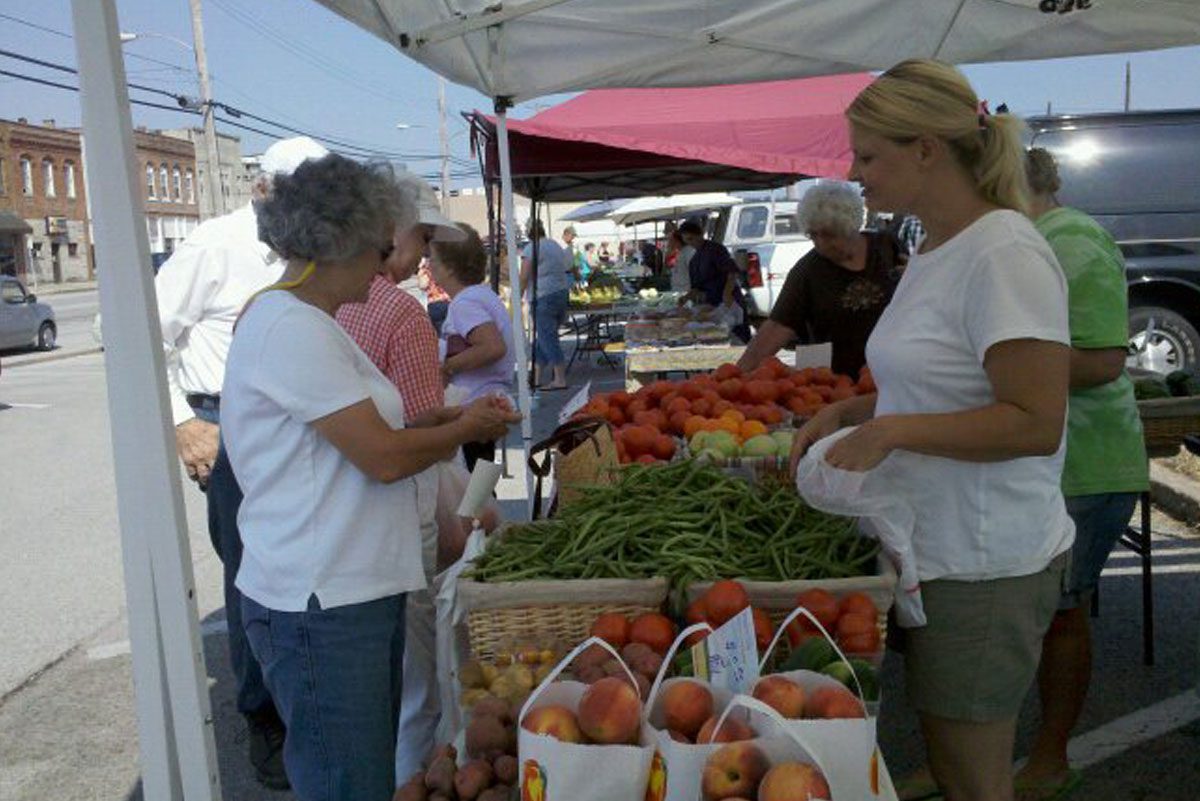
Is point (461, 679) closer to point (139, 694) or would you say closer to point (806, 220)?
point (139, 694)

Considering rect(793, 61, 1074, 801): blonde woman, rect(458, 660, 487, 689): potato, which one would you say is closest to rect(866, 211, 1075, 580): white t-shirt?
rect(793, 61, 1074, 801): blonde woman

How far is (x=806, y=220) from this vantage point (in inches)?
196

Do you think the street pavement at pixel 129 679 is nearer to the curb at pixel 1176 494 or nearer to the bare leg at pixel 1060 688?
the curb at pixel 1176 494

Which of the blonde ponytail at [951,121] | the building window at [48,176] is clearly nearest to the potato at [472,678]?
the blonde ponytail at [951,121]

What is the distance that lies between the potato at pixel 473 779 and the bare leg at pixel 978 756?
963 millimetres

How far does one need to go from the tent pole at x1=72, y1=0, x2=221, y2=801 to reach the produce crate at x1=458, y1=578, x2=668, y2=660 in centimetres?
56

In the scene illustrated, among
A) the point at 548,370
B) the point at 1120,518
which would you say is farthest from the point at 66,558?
the point at 548,370

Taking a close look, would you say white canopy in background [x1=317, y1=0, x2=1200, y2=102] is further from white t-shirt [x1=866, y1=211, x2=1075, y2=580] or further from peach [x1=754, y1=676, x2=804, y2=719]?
peach [x1=754, y1=676, x2=804, y2=719]

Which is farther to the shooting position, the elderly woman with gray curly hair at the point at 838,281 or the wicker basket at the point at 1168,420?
the elderly woman with gray curly hair at the point at 838,281

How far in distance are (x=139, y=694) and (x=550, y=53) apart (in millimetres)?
3191

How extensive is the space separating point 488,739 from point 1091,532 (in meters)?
2.05

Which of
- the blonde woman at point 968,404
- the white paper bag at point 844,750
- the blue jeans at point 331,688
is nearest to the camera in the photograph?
the white paper bag at point 844,750

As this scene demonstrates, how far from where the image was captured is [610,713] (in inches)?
67.8

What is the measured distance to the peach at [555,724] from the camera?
1729 mm
